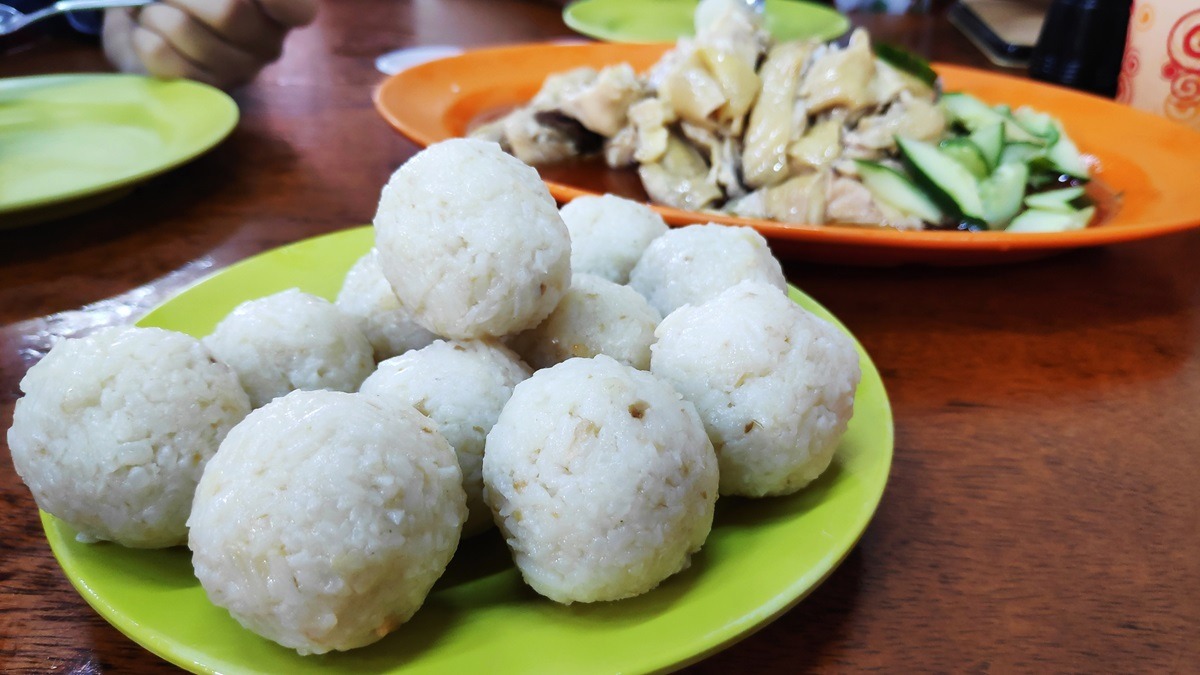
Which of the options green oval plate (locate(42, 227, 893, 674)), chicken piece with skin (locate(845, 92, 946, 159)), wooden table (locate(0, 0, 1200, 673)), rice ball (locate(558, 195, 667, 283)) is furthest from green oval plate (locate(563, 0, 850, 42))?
green oval plate (locate(42, 227, 893, 674))

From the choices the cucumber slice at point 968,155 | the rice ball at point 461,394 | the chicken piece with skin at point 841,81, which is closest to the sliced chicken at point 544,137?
the chicken piece with skin at point 841,81

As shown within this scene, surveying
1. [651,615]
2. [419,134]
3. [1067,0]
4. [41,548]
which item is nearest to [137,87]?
[419,134]

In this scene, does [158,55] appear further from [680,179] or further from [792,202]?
[792,202]

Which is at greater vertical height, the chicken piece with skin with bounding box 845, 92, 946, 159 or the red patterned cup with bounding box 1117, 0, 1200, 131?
the red patterned cup with bounding box 1117, 0, 1200, 131

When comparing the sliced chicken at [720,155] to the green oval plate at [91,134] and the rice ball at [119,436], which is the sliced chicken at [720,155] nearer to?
the green oval plate at [91,134]

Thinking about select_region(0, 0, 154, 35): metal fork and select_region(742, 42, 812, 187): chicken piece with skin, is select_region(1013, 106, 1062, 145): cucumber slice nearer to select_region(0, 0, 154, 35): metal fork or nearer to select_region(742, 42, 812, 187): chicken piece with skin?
select_region(742, 42, 812, 187): chicken piece with skin
